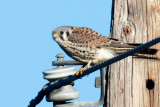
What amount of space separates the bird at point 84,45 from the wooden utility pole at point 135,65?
0.61m

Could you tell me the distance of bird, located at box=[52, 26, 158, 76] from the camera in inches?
191

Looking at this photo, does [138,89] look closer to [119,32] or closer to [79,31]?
[119,32]

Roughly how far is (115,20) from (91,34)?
103 cm

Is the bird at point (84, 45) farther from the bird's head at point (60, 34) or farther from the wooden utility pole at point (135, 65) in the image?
the wooden utility pole at point (135, 65)

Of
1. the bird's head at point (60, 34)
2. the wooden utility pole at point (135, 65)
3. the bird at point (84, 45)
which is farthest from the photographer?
the bird's head at point (60, 34)

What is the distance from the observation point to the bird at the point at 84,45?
485 centimetres

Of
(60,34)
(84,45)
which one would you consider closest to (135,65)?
(84,45)

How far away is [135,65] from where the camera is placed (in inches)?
159

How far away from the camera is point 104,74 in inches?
175

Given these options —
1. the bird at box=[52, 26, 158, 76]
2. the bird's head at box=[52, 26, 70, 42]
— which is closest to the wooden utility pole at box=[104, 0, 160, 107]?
the bird at box=[52, 26, 158, 76]

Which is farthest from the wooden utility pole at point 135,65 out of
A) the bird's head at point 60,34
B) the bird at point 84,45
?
the bird's head at point 60,34

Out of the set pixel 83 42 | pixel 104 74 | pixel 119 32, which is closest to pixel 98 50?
pixel 83 42

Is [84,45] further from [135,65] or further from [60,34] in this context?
[135,65]

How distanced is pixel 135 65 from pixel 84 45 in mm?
1088
